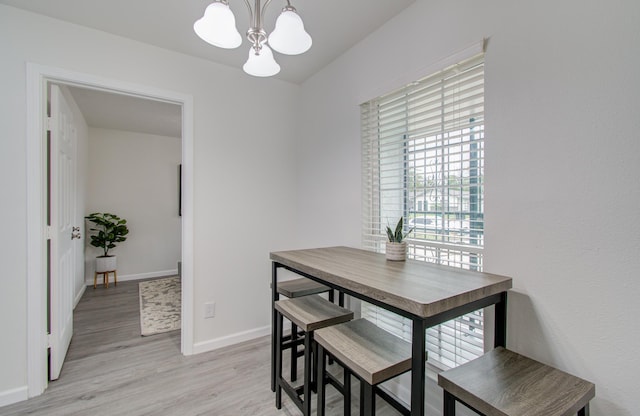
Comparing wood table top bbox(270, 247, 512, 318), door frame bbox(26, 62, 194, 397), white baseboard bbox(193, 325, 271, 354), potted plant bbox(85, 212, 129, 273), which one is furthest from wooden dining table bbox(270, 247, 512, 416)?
potted plant bbox(85, 212, 129, 273)

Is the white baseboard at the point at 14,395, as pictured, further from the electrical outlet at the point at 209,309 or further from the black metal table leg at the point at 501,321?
the black metal table leg at the point at 501,321

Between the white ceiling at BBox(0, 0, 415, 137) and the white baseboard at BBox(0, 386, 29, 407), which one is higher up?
the white ceiling at BBox(0, 0, 415, 137)

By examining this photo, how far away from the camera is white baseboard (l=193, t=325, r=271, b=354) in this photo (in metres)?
2.37

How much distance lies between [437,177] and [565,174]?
0.58 metres

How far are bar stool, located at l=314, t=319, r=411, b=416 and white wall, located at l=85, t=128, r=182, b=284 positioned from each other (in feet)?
14.7

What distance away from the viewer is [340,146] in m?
2.29

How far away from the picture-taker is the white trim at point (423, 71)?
138cm

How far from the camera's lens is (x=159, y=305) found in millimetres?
3479

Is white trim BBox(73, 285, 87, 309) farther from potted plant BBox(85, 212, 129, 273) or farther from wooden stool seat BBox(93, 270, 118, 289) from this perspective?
potted plant BBox(85, 212, 129, 273)

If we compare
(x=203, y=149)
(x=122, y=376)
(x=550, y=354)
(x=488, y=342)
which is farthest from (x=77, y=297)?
(x=550, y=354)

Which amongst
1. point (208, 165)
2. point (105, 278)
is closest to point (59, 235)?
point (208, 165)

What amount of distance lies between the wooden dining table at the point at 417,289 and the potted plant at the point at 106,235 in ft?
12.8

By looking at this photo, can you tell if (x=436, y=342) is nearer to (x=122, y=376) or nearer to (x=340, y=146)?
(x=340, y=146)

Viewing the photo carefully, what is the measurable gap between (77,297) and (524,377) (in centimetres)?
449
